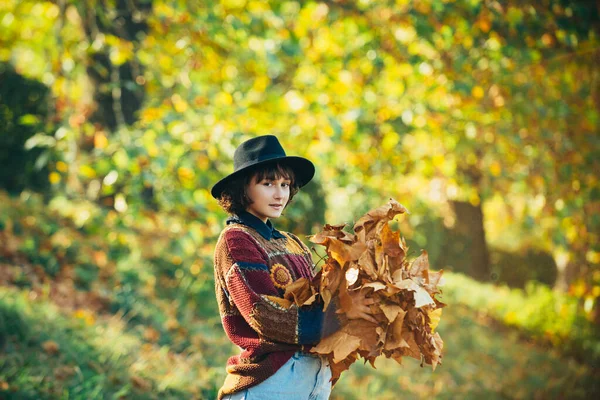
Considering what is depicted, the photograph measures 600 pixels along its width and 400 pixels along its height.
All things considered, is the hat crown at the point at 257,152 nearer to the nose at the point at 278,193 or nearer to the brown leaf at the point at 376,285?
the nose at the point at 278,193

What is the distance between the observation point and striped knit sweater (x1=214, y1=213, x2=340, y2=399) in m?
2.23

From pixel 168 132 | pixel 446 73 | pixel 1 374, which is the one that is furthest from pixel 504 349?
pixel 1 374

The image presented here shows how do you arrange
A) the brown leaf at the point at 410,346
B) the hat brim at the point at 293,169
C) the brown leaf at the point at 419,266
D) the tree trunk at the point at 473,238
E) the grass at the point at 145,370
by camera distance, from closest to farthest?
the brown leaf at the point at 410,346 → the brown leaf at the point at 419,266 → the hat brim at the point at 293,169 → the grass at the point at 145,370 → the tree trunk at the point at 473,238

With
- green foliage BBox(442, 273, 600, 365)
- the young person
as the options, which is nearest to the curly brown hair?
the young person

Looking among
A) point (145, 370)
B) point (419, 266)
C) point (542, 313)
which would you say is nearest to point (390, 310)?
point (419, 266)

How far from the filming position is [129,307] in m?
6.04

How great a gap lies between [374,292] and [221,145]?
3.12 m

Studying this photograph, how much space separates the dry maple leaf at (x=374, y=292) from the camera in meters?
2.22

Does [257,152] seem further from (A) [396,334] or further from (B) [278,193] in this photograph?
(A) [396,334]

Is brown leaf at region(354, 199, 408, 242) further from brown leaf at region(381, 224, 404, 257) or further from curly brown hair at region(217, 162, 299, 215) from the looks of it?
curly brown hair at region(217, 162, 299, 215)

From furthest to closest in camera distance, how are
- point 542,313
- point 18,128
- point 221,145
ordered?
1. point 542,313
2. point 18,128
3. point 221,145

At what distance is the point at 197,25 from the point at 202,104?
0.75 metres

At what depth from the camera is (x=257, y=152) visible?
8.14 ft

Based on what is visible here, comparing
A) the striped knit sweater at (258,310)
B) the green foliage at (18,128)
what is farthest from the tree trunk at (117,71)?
the striped knit sweater at (258,310)
